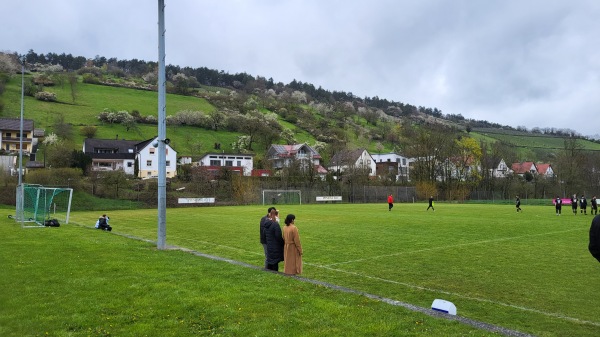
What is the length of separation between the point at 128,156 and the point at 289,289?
3301 inches

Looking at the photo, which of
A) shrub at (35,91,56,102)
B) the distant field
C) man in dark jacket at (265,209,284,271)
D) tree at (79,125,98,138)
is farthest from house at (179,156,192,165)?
the distant field

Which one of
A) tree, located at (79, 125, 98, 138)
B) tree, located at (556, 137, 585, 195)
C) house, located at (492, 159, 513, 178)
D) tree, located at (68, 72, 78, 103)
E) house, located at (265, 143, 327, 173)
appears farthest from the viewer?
tree, located at (68, 72, 78, 103)

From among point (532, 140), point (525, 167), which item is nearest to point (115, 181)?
point (525, 167)

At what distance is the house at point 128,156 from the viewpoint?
271 feet

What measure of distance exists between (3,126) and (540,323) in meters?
95.0

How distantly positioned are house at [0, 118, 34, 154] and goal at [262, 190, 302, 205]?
47.8 m

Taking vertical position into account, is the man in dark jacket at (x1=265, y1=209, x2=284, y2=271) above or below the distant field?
below

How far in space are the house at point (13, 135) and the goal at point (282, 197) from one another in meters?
47.8

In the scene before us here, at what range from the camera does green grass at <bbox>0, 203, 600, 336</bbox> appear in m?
6.25

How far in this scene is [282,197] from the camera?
6700 centimetres

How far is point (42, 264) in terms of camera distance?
1099 cm

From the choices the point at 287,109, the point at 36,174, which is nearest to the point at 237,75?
the point at 287,109

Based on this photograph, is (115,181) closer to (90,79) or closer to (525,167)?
(90,79)

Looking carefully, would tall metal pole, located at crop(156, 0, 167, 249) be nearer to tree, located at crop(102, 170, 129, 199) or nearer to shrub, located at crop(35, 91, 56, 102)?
tree, located at crop(102, 170, 129, 199)
